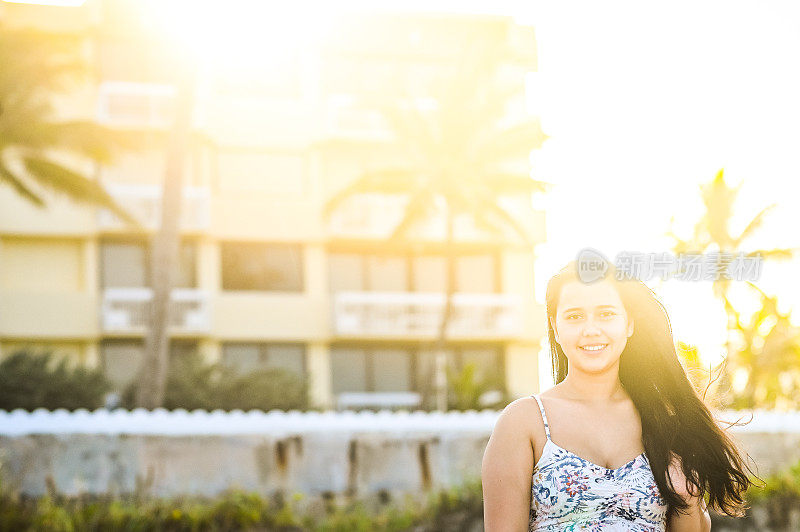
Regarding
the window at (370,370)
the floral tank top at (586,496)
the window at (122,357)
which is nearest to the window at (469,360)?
the window at (370,370)

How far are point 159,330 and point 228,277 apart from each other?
28.6ft

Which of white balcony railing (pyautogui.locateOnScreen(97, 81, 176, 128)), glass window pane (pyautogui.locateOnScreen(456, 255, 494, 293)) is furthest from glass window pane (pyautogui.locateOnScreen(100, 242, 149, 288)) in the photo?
glass window pane (pyautogui.locateOnScreen(456, 255, 494, 293))

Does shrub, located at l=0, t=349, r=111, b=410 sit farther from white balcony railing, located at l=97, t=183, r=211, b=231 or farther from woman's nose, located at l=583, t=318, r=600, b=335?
woman's nose, located at l=583, t=318, r=600, b=335

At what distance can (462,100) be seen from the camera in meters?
34.5

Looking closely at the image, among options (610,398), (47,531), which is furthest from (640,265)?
(47,531)

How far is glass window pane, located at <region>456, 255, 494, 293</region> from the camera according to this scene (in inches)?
1508

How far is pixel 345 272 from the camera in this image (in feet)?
123

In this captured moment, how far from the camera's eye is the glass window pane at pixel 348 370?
36750 millimetres

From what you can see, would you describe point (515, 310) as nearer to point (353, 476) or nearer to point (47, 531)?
point (353, 476)

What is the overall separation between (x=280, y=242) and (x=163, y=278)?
9080mm

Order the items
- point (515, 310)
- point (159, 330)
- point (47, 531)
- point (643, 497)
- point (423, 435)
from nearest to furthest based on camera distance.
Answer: point (643, 497)
point (47, 531)
point (423, 435)
point (159, 330)
point (515, 310)

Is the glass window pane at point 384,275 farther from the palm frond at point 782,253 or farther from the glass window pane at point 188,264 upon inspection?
the palm frond at point 782,253

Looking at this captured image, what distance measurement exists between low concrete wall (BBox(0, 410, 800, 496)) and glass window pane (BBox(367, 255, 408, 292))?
19570 mm

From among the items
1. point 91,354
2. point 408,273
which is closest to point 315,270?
point 408,273
